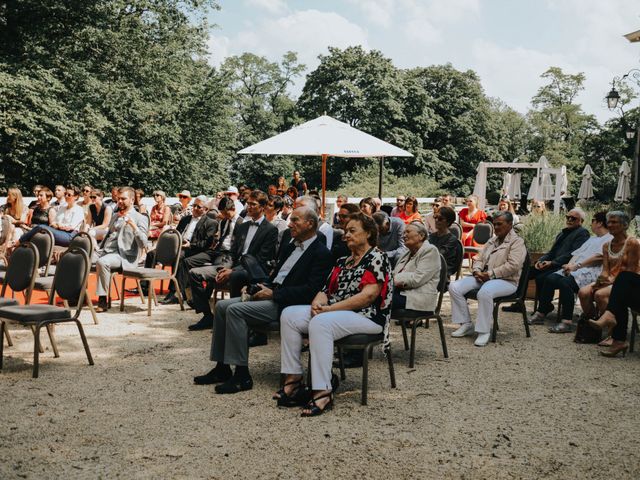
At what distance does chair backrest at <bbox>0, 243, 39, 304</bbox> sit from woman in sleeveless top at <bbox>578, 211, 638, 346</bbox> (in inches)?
228

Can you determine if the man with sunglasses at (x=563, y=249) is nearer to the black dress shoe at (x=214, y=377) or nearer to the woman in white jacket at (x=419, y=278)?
the woman in white jacket at (x=419, y=278)

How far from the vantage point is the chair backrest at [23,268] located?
695 cm

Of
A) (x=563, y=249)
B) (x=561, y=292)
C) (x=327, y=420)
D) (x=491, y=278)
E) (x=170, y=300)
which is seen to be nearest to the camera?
(x=327, y=420)

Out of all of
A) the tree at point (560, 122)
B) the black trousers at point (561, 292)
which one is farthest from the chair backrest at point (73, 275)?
the tree at point (560, 122)

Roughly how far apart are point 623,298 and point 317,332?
3.56 m

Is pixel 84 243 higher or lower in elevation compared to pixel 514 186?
lower

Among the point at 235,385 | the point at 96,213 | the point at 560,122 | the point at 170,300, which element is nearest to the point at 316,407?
→ the point at 235,385

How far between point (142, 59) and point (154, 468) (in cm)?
2573

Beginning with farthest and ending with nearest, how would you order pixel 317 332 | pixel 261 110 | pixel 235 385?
pixel 261 110 < pixel 235 385 < pixel 317 332

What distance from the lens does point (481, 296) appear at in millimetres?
7746

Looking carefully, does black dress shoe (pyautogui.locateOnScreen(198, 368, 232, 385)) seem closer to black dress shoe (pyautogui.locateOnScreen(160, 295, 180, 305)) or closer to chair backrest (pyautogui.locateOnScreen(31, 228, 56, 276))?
chair backrest (pyautogui.locateOnScreen(31, 228, 56, 276))

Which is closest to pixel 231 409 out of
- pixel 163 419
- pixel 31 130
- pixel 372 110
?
pixel 163 419

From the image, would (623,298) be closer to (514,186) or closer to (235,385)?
(235,385)

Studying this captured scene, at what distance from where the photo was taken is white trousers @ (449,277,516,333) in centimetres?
771
